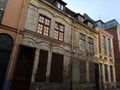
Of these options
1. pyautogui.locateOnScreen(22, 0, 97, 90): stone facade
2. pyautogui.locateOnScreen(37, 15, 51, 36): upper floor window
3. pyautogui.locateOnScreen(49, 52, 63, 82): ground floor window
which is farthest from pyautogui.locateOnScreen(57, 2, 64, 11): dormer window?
pyautogui.locateOnScreen(49, 52, 63, 82): ground floor window

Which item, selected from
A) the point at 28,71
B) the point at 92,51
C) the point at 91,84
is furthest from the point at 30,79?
the point at 92,51

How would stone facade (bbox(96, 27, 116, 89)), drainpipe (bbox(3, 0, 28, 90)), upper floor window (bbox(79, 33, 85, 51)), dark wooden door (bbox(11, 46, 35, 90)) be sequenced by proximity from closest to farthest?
drainpipe (bbox(3, 0, 28, 90)), dark wooden door (bbox(11, 46, 35, 90)), upper floor window (bbox(79, 33, 85, 51)), stone facade (bbox(96, 27, 116, 89))

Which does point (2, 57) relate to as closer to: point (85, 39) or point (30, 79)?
point (30, 79)

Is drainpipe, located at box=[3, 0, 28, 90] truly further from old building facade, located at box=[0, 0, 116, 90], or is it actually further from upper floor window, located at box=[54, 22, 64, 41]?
upper floor window, located at box=[54, 22, 64, 41]

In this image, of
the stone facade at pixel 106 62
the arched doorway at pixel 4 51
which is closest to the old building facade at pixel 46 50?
the arched doorway at pixel 4 51

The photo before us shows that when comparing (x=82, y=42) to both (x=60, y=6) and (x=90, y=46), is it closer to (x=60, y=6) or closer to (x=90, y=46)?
(x=90, y=46)

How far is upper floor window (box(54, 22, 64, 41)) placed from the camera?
10852 mm

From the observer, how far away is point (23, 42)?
840 centimetres

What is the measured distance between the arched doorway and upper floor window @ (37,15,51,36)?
2.64 meters

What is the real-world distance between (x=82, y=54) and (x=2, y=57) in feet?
Result: 27.0

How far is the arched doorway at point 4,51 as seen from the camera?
7198mm

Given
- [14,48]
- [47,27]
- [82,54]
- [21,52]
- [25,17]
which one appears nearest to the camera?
[14,48]

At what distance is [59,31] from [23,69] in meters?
5.04

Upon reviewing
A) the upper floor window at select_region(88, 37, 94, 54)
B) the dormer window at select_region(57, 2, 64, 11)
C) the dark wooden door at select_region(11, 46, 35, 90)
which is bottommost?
the dark wooden door at select_region(11, 46, 35, 90)
